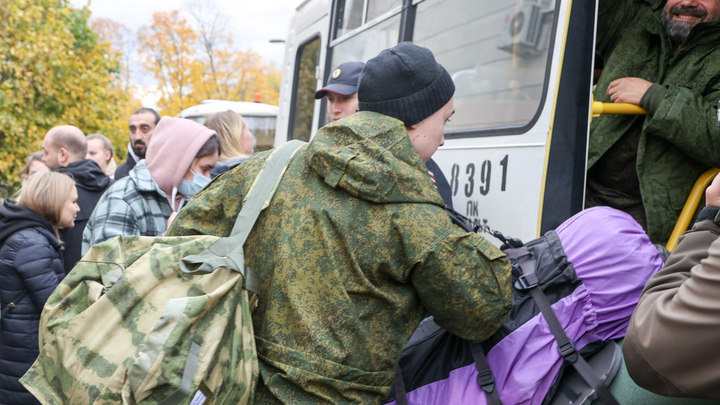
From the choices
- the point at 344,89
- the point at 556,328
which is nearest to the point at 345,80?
the point at 344,89

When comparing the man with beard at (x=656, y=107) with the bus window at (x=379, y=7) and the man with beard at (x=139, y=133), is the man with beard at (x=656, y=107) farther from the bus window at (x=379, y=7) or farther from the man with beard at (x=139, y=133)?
the man with beard at (x=139, y=133)

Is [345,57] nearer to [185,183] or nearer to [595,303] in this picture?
[185,183]

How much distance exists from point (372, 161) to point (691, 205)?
219cm

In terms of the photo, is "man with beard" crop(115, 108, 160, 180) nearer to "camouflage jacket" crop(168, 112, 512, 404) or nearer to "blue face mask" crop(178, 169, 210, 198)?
"blue face mask" crop(178, 169, 210, 198)

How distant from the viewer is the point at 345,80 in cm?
380

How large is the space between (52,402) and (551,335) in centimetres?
140

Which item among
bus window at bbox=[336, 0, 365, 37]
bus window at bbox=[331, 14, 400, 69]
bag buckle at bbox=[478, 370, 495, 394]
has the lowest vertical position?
bag buckle at bbox=[478, 370, 495, 394]

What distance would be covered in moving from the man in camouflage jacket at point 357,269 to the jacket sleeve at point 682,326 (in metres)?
0.41

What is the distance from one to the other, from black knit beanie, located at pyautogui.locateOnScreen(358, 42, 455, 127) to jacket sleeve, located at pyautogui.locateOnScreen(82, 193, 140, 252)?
162cm

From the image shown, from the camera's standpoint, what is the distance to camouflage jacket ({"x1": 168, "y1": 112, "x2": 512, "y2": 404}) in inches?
65.4

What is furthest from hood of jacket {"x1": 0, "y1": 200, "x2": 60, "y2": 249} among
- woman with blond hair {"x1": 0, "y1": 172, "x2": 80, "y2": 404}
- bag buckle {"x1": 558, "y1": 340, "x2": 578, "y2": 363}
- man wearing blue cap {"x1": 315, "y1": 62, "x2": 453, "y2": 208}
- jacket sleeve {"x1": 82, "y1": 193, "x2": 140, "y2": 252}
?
bag buckle {"x1": 558, "y1": 340, "x2": 578, "y2": 363}

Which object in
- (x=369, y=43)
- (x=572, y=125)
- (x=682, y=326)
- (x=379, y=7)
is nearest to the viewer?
(x=682, y=326)

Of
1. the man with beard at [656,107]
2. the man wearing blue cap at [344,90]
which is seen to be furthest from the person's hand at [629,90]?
the man wearing blue cap at [344,90]

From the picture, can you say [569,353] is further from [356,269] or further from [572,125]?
[572,125]
